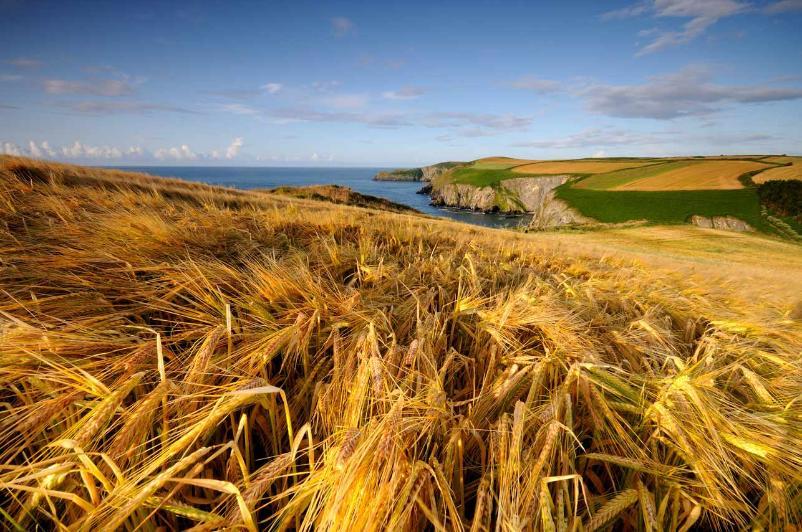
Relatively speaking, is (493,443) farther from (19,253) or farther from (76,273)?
(19,253)

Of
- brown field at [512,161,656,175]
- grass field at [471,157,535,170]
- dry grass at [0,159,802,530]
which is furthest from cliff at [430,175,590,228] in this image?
dry grass at [0,159,802,530]

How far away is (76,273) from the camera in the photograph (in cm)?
181

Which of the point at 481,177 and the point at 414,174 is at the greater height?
the point at 414,174

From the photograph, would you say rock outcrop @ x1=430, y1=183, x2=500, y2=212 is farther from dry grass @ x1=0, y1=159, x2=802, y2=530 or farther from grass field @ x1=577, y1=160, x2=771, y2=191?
dry grass @ x1=0, y1=159, x2=802, y2=530

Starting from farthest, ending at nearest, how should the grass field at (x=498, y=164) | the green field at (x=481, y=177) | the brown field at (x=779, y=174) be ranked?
the grass field at (x=498, y=164) < the green field at (x=481, y=177) < the brown field at (x=779, y=174)

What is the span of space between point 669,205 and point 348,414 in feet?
175

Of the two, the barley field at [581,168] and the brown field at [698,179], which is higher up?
the barley field at [581,168]

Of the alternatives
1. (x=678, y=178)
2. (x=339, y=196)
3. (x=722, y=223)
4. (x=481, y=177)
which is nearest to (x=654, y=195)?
(x=678, y=178)

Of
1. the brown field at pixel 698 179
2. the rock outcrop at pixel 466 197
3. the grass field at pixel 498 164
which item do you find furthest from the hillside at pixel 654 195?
the grass field at pixel 498 164

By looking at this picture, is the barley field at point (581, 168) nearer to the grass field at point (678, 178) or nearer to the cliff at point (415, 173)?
the grass field at point (678, 178)

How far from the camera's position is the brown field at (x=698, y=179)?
4416 centimetres

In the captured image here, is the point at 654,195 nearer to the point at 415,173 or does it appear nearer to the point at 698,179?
the point at 698,179

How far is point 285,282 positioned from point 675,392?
1895mm

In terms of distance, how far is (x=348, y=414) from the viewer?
114 cm
